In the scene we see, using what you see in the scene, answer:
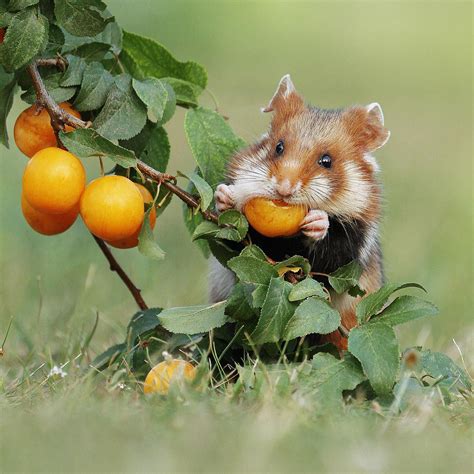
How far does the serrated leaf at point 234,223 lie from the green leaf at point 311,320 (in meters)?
0.41

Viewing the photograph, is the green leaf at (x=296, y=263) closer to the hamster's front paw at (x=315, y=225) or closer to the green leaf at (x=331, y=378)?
the hamster's front paw at (x=315, y=225)

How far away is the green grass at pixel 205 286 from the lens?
317 centimetres

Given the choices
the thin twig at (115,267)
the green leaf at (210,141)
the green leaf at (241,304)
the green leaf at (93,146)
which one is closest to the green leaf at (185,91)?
the green leaf at (210,141)

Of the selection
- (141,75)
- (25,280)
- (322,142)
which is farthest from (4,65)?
(25,280)

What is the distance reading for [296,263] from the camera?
424 centimetres

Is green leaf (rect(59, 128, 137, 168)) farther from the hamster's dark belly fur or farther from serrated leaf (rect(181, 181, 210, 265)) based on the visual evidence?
the hamster's dark belly fur

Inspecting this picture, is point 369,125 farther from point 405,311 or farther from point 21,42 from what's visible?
point 21,42

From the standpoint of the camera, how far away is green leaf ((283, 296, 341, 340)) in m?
3.93

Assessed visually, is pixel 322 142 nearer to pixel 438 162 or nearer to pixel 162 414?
pixel 162 414

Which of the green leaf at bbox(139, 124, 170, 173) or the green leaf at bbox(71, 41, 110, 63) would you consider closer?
the green leaf at bbox(71, 41, 110, 63)

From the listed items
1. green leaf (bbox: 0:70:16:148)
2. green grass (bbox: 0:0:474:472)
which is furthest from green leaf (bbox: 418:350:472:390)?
green leaf (bbox: 0:70:16:148)

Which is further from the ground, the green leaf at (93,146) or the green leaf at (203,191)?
the green leaf at (93,146)

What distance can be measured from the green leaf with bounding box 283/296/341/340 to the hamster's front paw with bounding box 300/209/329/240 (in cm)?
30

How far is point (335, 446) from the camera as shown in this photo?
10.5 feet
